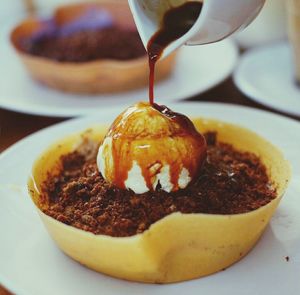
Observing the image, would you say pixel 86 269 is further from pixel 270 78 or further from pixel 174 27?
pixel 270 78

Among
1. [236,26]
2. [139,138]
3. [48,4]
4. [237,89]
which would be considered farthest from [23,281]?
[48,4]

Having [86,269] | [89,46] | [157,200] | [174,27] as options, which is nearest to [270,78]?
[89,46]

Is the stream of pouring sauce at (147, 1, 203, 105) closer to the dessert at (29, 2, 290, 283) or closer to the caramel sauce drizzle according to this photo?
the dessert at (29, 2, 290, 283)

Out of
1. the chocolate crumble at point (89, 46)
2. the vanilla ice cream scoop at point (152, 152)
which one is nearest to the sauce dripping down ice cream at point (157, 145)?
the vanilla ice cream scoop at point (152, 152)

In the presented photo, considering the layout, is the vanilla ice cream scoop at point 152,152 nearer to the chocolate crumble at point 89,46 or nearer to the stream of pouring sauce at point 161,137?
the stream of pouring sauce at point 161,137

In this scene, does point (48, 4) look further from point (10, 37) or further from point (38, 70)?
point (38, 70)
